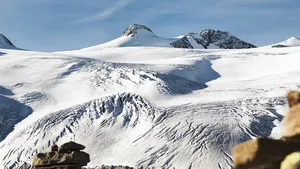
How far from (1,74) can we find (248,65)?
35418mm

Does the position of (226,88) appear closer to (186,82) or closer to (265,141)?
(186,82)

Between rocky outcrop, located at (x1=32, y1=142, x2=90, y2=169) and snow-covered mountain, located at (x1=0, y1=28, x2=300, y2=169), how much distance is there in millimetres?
16153

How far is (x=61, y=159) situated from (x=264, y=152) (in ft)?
81.2

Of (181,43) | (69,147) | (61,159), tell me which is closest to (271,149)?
(61,159)

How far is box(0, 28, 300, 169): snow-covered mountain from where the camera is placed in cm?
4816

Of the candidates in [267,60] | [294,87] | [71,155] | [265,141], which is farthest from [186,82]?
[265,141]

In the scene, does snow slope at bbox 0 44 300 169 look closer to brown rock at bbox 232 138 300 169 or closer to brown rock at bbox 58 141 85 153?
brown rock at bbox 58 141 85 153

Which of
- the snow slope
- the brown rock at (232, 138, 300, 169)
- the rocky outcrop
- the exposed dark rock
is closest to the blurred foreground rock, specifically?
the brown rock at (232, 138, 300, 169)

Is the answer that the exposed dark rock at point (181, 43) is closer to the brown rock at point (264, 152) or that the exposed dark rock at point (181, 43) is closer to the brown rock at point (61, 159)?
the brown rock at point (61, 159)

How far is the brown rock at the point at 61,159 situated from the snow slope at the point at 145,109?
641 inches

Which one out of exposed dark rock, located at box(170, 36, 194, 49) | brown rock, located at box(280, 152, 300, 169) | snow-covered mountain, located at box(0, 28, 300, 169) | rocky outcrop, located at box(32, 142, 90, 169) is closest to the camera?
brown rock, located at box(280, 152, 300, 169)

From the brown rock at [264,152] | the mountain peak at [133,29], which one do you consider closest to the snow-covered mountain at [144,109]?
the brown rock at [264,152]

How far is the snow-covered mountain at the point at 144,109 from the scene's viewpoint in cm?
4816

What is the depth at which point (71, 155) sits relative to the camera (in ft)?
98.4
